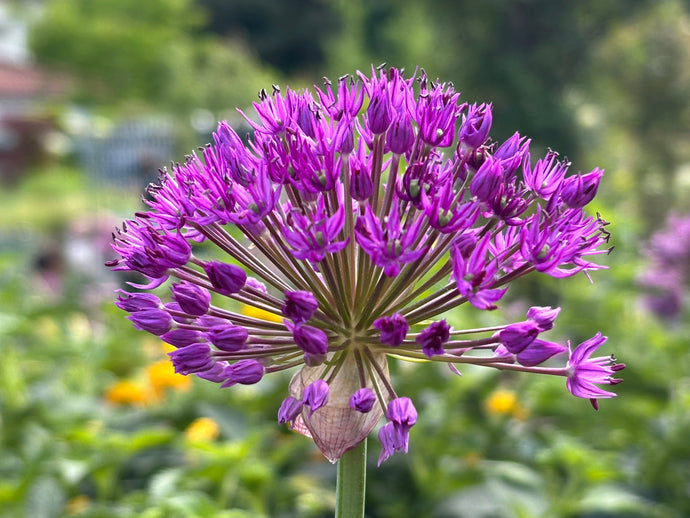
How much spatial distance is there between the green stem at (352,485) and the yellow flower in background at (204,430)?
159cm

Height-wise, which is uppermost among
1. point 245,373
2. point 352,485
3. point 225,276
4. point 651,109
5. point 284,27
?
point 284,27

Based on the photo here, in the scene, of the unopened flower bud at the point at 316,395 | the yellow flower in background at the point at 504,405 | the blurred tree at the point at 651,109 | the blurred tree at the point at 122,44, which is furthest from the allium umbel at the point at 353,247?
the blurred tree at the point at 122,44

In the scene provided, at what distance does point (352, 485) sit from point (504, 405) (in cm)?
216

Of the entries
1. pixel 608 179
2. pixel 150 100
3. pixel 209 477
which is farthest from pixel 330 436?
pixel 150 100

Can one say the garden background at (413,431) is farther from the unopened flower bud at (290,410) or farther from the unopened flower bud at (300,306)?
the unopened flower bud at (300,306)

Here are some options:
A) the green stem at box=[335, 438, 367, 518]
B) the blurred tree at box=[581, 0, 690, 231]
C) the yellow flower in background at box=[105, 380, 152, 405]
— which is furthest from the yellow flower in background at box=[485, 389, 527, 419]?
the blurred tree at box=[581, 0, 690, 231]

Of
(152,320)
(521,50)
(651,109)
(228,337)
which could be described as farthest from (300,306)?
(521,50)

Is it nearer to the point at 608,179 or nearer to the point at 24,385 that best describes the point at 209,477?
the point at 24,385

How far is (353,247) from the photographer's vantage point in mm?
1337

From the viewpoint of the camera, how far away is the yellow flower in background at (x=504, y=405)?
10.8 ft

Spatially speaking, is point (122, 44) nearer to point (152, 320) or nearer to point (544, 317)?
point (152, 320)

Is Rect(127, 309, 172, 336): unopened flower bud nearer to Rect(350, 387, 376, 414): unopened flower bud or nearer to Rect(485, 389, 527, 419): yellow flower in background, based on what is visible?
Rect(350, 387, 376, 414): unopened flower bud

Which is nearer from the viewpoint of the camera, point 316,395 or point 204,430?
point 316,395

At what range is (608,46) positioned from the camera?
1781 cm
